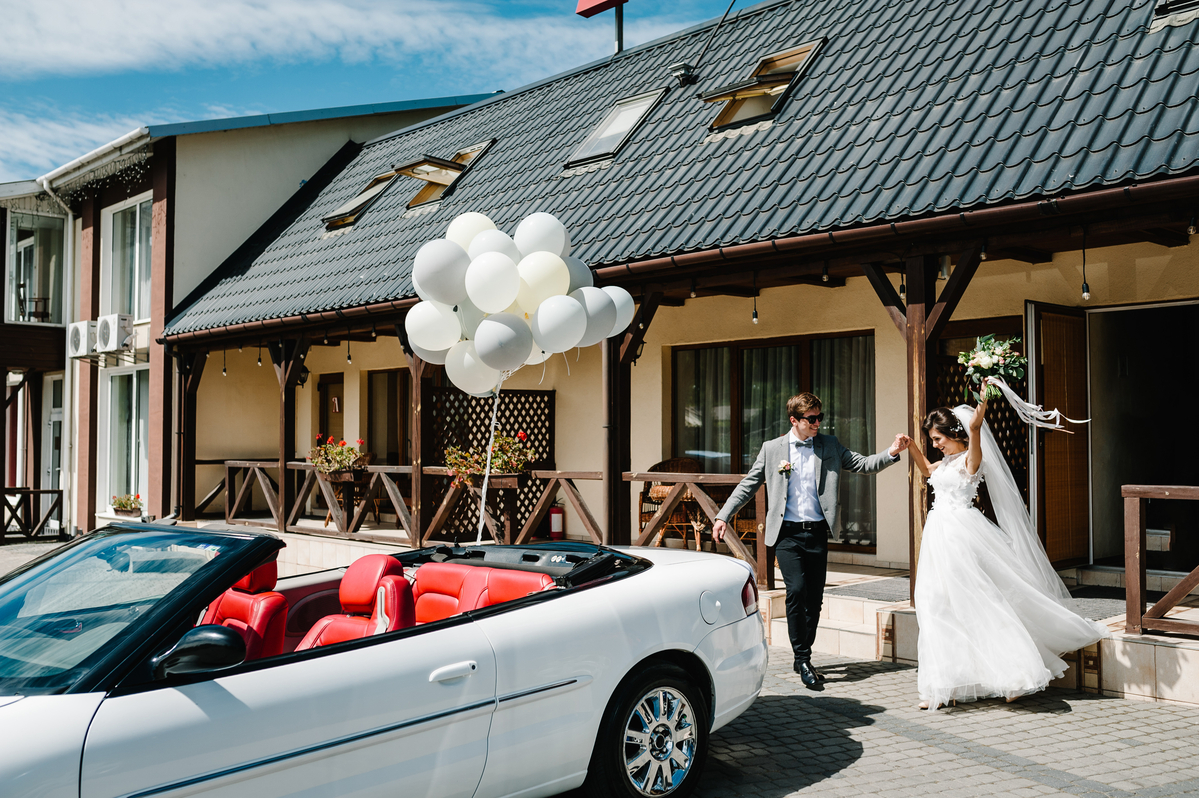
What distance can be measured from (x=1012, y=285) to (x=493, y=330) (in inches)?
194

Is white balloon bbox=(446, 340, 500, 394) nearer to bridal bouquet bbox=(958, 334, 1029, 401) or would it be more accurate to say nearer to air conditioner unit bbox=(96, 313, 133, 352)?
bridal bouquet bbox=(958, 334, 1029, 401)

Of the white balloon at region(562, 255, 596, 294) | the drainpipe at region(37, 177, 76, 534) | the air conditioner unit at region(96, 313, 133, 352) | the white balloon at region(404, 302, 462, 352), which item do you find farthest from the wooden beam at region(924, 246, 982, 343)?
the drainpipe at region(37, 177, 76, 534)

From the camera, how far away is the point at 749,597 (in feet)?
15.4

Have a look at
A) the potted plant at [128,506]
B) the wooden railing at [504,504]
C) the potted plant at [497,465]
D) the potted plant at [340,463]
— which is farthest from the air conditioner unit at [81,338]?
the potted plant at [497,465]

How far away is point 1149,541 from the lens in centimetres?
840

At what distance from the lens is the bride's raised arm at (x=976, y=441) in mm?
5926

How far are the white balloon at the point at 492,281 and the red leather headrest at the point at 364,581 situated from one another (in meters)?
2.19

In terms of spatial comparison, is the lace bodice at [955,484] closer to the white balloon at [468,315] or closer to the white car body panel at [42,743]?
the white balloon at [468,315]

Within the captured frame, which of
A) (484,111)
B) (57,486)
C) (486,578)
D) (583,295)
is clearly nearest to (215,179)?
(484,111)

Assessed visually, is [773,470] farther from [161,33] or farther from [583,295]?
[161,33]

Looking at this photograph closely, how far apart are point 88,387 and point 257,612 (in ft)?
48.1

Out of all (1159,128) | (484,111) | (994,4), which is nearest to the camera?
(1159,128)

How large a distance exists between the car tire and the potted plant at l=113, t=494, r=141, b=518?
13.1m

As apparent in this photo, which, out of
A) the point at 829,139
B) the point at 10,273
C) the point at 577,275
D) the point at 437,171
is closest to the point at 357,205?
the point at 437,171
